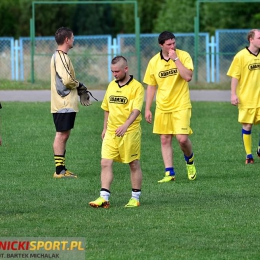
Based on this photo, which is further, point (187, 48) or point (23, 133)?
point (187, 48)

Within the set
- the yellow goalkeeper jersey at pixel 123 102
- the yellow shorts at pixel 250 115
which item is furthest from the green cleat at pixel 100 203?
the yellow shorts at pixel 250 115

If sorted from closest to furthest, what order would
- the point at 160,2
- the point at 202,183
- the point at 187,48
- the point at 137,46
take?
the point at 202,183 < the point at 137,46 < the point at 187,48 < the point at 160,2

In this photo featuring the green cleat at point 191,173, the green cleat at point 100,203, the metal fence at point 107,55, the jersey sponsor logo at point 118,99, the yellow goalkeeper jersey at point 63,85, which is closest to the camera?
the green cleat at point 100,203

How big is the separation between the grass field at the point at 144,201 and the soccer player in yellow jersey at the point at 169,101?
0.39m

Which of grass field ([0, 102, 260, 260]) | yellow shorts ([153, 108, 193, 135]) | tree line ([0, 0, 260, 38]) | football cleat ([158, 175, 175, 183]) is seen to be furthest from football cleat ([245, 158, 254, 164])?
tree line ([0, 0, 260, 38])

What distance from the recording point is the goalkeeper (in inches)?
517

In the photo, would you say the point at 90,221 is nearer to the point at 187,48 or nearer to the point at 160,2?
the point at 187,48

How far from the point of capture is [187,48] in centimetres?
3147

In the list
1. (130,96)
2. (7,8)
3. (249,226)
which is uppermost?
(7,8)

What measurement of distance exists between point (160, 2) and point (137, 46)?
25611mm

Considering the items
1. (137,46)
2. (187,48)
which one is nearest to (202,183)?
(137,46)

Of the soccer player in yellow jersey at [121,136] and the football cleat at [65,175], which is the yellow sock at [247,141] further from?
the soccer player in yellow jersey at [121,136]

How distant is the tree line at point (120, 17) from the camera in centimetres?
4388

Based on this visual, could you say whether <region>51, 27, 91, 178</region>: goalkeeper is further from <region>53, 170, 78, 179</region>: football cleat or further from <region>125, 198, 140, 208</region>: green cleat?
<region>125, 198, 140, 208</region>: green cleat
